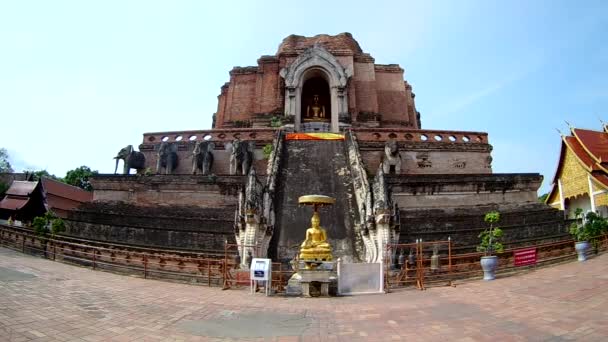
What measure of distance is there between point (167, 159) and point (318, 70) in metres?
13.0

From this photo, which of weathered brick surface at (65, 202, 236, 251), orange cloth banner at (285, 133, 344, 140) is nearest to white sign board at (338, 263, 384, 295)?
weathered brick surface at (65, 202, 236, 251)

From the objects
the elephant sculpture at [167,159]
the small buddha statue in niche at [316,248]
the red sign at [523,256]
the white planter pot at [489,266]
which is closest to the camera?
the small buddha statue in niche at [316,248]

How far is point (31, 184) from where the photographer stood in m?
22.0

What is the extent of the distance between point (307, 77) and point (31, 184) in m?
19.3

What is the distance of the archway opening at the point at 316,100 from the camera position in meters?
28.0

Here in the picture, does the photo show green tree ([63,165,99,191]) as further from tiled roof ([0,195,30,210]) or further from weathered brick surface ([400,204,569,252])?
weathered brick surface ([400,204,569,252])

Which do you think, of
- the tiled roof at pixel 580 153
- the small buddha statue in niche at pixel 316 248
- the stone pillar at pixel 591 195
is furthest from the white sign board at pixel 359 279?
the tiled roof at pixel 580 153

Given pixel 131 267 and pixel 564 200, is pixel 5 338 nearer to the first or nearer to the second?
pixel 131 267

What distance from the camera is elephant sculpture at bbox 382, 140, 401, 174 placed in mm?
18062

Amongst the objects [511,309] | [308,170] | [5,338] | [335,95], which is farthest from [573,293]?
[335,95]

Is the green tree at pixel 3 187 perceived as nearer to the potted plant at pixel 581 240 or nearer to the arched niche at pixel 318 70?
the arched niche at pixel 318 70

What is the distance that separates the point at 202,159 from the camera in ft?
62.1

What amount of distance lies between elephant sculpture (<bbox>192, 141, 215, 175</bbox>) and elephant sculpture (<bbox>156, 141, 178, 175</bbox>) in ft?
4.02

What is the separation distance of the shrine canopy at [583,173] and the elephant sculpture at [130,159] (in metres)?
24.8
